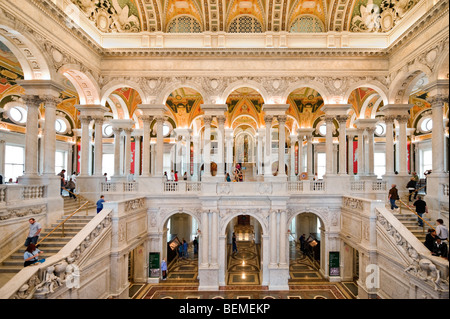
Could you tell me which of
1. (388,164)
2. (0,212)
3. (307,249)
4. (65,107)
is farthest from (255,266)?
(65,107)

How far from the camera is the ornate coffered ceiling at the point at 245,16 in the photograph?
15486 millimetres

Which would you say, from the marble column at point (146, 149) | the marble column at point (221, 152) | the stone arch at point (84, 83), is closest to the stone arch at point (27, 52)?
the stone arch at point (84, 83)

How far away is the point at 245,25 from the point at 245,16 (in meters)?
0.56

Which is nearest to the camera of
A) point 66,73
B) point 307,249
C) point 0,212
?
point 0,212

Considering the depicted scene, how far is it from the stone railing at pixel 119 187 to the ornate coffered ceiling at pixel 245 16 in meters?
8.92

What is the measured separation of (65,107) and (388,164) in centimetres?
2507

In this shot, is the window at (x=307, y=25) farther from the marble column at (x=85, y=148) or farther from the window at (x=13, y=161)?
the window at (x=13, y=161)

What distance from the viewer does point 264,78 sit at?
51.6 ft

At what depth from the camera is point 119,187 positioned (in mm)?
14977

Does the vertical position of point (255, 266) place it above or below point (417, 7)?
below

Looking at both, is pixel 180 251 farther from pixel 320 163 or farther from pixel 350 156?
pixel 320 163

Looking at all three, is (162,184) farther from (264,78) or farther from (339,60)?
(339,60)

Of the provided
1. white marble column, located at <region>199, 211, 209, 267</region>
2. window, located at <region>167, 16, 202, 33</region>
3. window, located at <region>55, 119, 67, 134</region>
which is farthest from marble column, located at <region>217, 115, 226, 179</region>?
window, located at <region>55, 119, 67, 134</region>

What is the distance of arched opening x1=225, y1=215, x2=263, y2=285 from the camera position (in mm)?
15033
